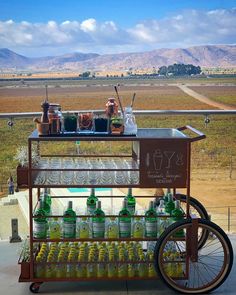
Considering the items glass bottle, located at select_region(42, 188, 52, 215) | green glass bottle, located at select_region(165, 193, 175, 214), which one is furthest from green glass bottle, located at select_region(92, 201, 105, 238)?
green glass bottle, located at select_region(165, 193, 175, 214)

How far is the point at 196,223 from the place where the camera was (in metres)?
3.15

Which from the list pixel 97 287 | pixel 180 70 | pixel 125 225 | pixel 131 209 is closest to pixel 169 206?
pixel 131 209

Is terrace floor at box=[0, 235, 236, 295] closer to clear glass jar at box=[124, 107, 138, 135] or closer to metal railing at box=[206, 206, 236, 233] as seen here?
clear glass jar at box=[124, 107, 138, 135]

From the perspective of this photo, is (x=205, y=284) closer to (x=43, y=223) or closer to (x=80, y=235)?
(x=80, y=235)

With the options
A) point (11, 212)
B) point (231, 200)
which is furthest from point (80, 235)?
point (231, 200)

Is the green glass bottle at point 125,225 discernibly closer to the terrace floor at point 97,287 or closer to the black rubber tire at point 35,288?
the terrace floor at point 97,287

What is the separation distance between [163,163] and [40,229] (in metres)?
0.87

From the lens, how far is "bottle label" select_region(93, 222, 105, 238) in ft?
10.7

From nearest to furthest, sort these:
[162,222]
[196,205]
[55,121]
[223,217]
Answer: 1. [55,121]
2. [162,222]
3. [196,205]
4. [223,217]

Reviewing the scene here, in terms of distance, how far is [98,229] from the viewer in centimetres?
326

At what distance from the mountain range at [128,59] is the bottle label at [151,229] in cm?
7678

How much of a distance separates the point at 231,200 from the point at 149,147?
8179mm

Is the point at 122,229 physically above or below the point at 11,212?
above

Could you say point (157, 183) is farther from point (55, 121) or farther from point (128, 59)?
point (128, 59)
